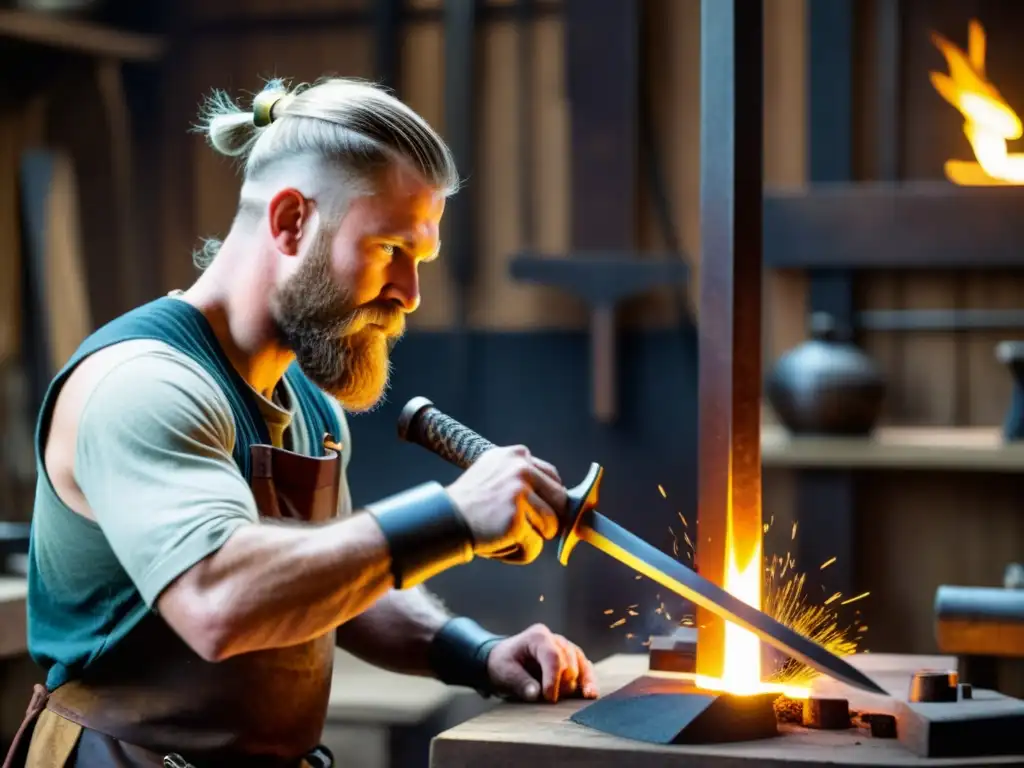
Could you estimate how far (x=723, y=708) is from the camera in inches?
74.3

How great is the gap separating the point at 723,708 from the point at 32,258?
11.8 ft

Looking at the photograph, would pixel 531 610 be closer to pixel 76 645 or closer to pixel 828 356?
pixel 828 356

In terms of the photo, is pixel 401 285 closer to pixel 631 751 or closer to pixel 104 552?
pixel 104 552

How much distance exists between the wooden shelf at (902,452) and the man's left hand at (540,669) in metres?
1.91

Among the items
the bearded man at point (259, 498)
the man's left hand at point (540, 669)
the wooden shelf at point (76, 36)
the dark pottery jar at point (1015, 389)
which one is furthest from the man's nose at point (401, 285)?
the wooden shelf at point (76, 36)

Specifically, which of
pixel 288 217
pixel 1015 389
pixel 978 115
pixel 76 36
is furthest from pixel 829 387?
pixel 76 36

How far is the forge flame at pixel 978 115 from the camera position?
4.43 meters

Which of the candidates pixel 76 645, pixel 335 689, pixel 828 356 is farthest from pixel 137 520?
pixel 828 356

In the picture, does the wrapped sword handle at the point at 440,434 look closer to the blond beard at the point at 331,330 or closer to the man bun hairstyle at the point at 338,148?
the blond beard at the point at 331,330

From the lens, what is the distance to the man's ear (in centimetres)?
218

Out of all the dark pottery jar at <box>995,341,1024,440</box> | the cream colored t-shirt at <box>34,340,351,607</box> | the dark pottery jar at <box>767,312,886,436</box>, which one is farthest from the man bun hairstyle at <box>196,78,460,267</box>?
the dark pottery jar at <box>995,341,1024,440</box>

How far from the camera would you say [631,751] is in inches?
72.7

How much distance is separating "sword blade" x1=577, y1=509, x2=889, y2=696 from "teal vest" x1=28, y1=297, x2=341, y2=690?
0.55 metres

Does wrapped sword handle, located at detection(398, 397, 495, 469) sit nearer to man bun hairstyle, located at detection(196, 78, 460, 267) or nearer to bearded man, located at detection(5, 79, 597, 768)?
bearded man, located at detection(5, 79, 597, 768)
